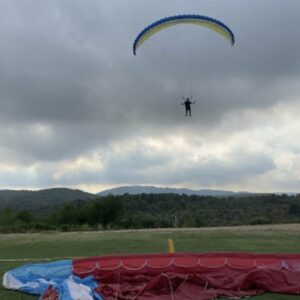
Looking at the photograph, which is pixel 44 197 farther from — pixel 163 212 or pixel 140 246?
pixel 140 246

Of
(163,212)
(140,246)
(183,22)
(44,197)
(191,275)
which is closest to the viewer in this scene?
(191,275)

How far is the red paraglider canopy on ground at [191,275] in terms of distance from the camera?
34.0 ft

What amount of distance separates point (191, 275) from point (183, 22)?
9.23 meters

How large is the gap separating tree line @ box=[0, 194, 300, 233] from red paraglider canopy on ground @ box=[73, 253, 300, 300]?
3499 cm

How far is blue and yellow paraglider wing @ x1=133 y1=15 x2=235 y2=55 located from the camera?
17.2 meters

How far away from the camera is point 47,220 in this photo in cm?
→ 6209

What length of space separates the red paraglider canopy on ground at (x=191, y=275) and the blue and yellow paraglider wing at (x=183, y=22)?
8.59 m

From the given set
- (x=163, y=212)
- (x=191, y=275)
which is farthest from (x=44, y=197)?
(x=191, y=275)

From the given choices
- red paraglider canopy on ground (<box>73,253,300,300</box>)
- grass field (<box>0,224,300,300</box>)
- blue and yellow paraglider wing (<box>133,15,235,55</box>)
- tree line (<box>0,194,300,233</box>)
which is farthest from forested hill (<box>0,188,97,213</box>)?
red paraglider canopy on ground (<box>73,253,300,300</box>)

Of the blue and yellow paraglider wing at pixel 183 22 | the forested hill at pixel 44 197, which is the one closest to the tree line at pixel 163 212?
the blue and yellow paraglider wing at pixel 183 22

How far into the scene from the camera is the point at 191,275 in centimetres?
1132

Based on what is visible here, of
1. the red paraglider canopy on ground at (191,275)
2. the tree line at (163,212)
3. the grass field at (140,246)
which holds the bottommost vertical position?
the red paraglider canopy on ground at (191,275)

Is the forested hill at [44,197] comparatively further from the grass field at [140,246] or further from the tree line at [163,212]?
the grass field at [140,246]

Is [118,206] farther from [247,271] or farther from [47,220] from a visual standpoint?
[247,271]
